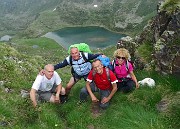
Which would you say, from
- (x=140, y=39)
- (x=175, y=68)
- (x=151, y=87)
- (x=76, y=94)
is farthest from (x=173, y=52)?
(x=140, y=39)

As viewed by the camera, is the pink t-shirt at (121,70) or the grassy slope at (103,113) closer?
the grassy slope at (103,113)

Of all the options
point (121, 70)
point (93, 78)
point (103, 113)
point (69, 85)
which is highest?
point (121, 70)

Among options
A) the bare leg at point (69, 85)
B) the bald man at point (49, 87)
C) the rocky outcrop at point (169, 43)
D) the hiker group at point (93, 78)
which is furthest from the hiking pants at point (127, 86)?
the bald man at point (49, 87)

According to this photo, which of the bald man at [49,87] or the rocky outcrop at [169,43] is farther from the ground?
the rocky outcrop at [169,43]

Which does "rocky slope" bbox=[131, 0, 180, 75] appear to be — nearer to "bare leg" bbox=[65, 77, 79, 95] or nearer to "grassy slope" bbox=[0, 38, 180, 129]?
"grassy slope" bbox=[0, 38, 180, 129]

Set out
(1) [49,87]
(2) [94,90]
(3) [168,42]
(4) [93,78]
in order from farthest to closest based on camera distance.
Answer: (3) [168,42] < (1) [49,87] < (2) [94,90] < (4) [93,78]

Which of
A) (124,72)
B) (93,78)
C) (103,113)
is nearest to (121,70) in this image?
(124,72)

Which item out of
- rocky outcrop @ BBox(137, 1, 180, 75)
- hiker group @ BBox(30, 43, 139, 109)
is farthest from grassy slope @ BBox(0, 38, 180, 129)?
rocky outcrop @ BBox(137, 1, 180, 75)

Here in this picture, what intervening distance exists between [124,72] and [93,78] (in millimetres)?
1684

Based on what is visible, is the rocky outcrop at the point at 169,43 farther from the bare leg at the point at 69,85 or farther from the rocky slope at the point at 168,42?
the bare leg at the point at 69,85

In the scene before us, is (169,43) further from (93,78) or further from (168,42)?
(93,78)

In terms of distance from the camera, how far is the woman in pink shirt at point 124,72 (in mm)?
14808

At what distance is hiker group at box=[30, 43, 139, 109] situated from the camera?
561 inches

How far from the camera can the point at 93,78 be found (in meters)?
14.6
